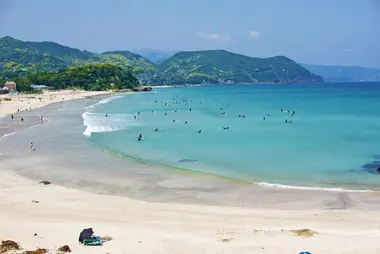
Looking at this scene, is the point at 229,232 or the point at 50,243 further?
the point at 229,232

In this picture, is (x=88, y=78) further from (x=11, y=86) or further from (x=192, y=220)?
(x=192, y=220)

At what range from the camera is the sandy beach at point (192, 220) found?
15.1m

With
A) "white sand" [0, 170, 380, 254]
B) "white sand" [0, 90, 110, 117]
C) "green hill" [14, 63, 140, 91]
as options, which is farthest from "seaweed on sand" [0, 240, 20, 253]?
"green hill" [14, 63, 140, 91]

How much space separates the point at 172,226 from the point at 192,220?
1.16m

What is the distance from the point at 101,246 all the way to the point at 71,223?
3.32m

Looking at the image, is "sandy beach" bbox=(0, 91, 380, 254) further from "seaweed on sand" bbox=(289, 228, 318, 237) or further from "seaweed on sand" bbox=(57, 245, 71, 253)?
"seaweed on sand" bbox=(57, 245, 71, 253)

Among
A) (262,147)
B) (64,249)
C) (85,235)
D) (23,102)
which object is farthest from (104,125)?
(23,102)

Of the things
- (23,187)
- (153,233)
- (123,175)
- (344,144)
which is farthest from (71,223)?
(344,144)

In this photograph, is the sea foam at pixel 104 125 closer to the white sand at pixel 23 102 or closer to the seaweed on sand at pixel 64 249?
the white sand at pixel 23 102

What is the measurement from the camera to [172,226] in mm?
17562

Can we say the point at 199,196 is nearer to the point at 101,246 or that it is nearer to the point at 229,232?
the point at 229,232

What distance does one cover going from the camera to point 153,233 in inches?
649

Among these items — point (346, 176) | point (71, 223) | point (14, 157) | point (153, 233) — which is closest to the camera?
point (153, 233)

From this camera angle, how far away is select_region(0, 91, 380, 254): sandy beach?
15055mm
